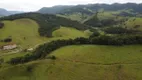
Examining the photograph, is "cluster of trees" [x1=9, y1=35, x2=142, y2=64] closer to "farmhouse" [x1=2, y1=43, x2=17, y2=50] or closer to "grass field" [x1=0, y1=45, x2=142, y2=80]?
"grass field" [x1=0, y1=45, x2=142, y2=80]

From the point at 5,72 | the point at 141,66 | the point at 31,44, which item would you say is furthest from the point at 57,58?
the point at 31,44

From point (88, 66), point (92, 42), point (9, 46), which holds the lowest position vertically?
point (9, 46)

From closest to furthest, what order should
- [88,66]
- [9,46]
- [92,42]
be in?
1. [88,66]
2. [92,42]
3. [9,46]

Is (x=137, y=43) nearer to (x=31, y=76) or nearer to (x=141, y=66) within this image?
(x=141, y=66)

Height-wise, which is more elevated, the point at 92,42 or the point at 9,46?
the point at 92,42

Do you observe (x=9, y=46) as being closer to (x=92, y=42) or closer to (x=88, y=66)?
(x=92, y=42)

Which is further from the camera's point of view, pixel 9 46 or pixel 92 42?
pixel 9 46

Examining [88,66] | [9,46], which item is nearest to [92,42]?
[88,66]

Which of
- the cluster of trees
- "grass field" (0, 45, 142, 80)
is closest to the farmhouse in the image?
the cluster of trees

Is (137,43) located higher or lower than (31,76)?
higher
